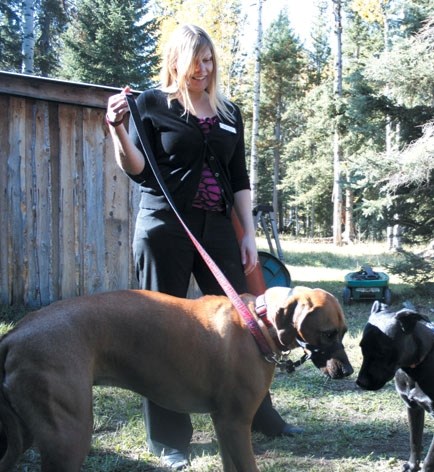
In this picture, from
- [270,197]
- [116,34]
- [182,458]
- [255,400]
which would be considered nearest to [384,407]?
[182,458]

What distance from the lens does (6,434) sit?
2.42 meters

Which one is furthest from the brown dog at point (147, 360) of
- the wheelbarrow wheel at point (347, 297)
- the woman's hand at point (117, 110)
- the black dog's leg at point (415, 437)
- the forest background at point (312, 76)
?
the forest background at point (312, 76)

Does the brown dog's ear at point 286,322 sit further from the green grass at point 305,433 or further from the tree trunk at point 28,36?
the tree trunk at point 28,36

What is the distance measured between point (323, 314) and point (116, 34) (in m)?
23.0

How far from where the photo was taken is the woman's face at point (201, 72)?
3016mm

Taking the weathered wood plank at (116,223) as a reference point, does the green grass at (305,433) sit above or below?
below

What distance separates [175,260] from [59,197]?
14.3 feet

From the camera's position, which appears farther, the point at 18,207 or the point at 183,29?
the point at 18,207

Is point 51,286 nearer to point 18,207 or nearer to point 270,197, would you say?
point 18,207

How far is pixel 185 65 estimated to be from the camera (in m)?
3.00

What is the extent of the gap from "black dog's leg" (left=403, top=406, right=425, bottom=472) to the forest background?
6.72 metres

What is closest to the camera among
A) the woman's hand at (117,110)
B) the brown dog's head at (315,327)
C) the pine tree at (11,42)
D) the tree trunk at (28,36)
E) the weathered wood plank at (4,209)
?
the brown dog's head at (315,327)

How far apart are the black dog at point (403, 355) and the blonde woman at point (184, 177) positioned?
0.86m

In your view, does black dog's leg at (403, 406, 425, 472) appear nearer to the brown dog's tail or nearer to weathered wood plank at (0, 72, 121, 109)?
the brown dog's tail
